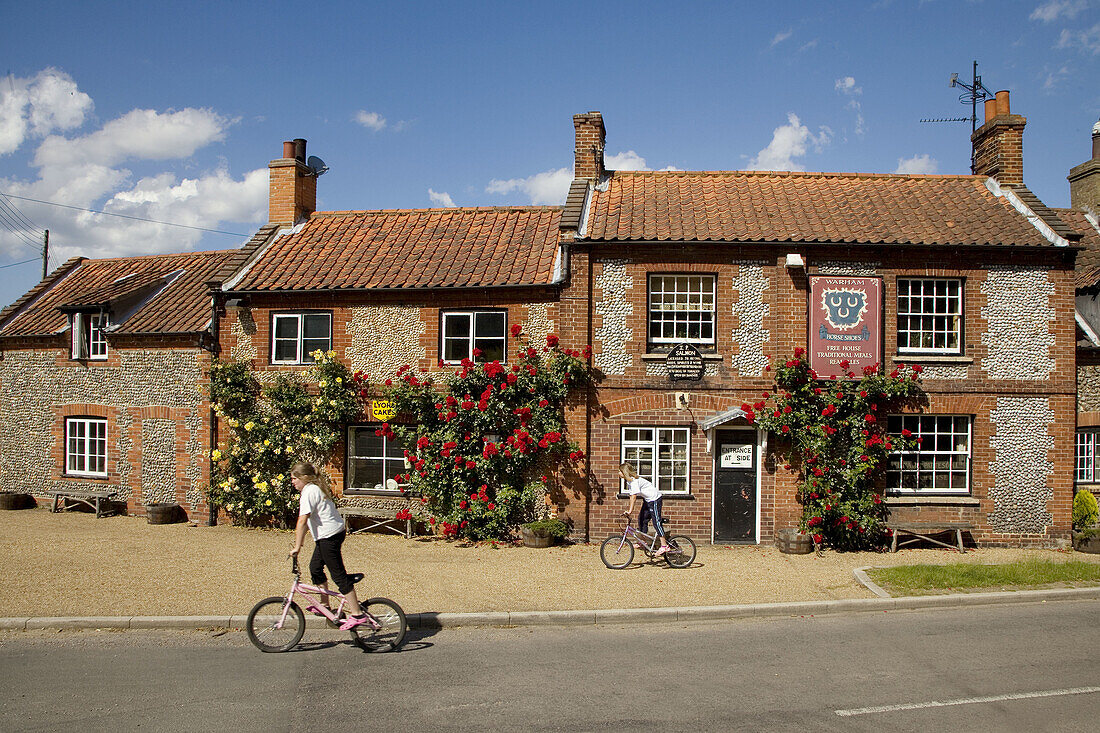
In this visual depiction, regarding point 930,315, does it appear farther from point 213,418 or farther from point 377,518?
point 213,418

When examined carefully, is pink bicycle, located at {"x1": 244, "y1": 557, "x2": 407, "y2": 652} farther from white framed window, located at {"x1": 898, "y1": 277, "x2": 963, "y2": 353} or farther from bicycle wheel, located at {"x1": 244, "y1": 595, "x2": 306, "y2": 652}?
white framed window, located at {"x1": 898, "y1": 277, "x2": 963, "y2": 353}

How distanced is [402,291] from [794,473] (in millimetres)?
8601

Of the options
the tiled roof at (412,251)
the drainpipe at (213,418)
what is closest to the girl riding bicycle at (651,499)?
the tiled roof at (412,251)

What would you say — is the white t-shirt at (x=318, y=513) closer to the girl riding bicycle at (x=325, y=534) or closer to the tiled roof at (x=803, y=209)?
the girl riding bicycle at (x=325, y=534)

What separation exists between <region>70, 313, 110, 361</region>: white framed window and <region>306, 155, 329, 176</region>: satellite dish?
643cm

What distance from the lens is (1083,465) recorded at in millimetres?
16047

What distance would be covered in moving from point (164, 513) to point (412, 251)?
7931 mm

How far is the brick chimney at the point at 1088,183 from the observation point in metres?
19.3

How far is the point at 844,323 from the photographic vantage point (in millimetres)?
14430

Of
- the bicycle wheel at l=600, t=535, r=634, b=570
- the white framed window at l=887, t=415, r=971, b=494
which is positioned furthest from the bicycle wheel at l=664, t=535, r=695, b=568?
the white framed window at l=887, t=415, r=971, b=494

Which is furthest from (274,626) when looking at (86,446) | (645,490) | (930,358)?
(86,446)

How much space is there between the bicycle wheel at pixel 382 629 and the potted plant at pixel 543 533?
220 inches

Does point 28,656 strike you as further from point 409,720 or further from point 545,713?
point 545,713

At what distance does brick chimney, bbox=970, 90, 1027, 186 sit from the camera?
54.9ft
